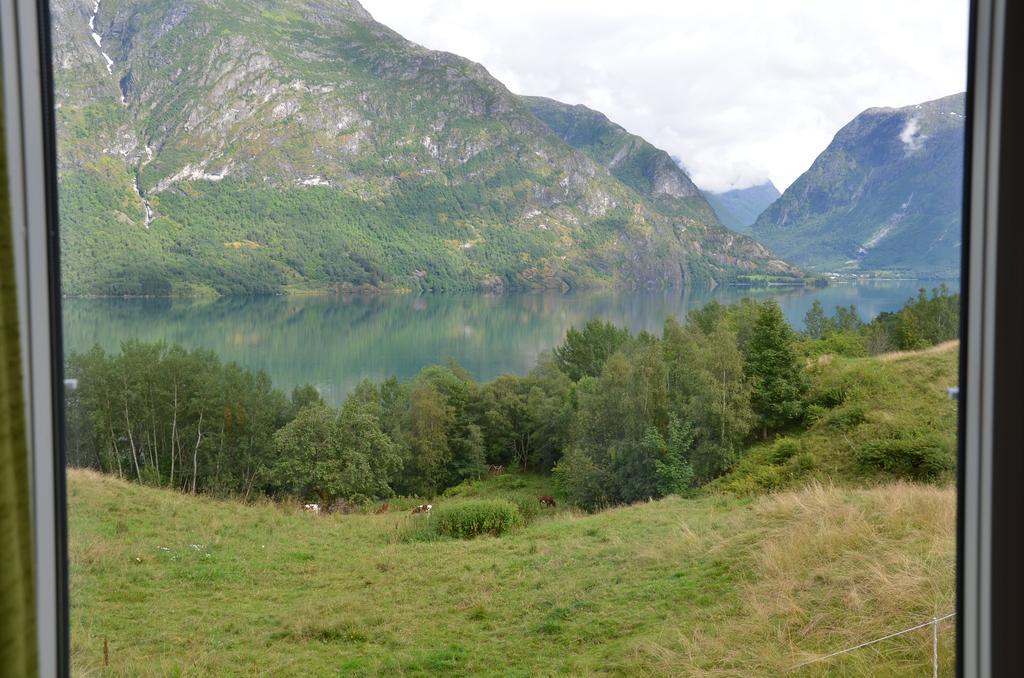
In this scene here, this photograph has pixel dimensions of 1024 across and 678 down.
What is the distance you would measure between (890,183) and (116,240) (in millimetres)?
4484

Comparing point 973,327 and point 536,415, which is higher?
point 973,327

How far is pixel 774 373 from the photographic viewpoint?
6.10m

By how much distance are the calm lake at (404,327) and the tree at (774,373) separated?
219 mm

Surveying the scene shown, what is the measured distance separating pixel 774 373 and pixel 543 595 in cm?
390

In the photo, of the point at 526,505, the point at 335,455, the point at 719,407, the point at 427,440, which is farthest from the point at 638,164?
the point at 335,455

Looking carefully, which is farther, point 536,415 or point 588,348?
point 588,348

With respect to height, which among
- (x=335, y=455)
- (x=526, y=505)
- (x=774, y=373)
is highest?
(x=774, y=373)

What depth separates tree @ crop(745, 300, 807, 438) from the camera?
5.88m

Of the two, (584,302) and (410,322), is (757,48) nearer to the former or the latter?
(584,302)

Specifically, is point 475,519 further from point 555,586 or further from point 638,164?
point 638,164

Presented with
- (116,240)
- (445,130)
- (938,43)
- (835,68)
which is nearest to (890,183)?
(835,68)

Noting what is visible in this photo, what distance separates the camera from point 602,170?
31.6 feet

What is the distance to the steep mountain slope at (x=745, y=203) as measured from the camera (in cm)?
438

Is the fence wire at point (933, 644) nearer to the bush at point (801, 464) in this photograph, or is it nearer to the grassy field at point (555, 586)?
the grassy field at point (555, 586)
